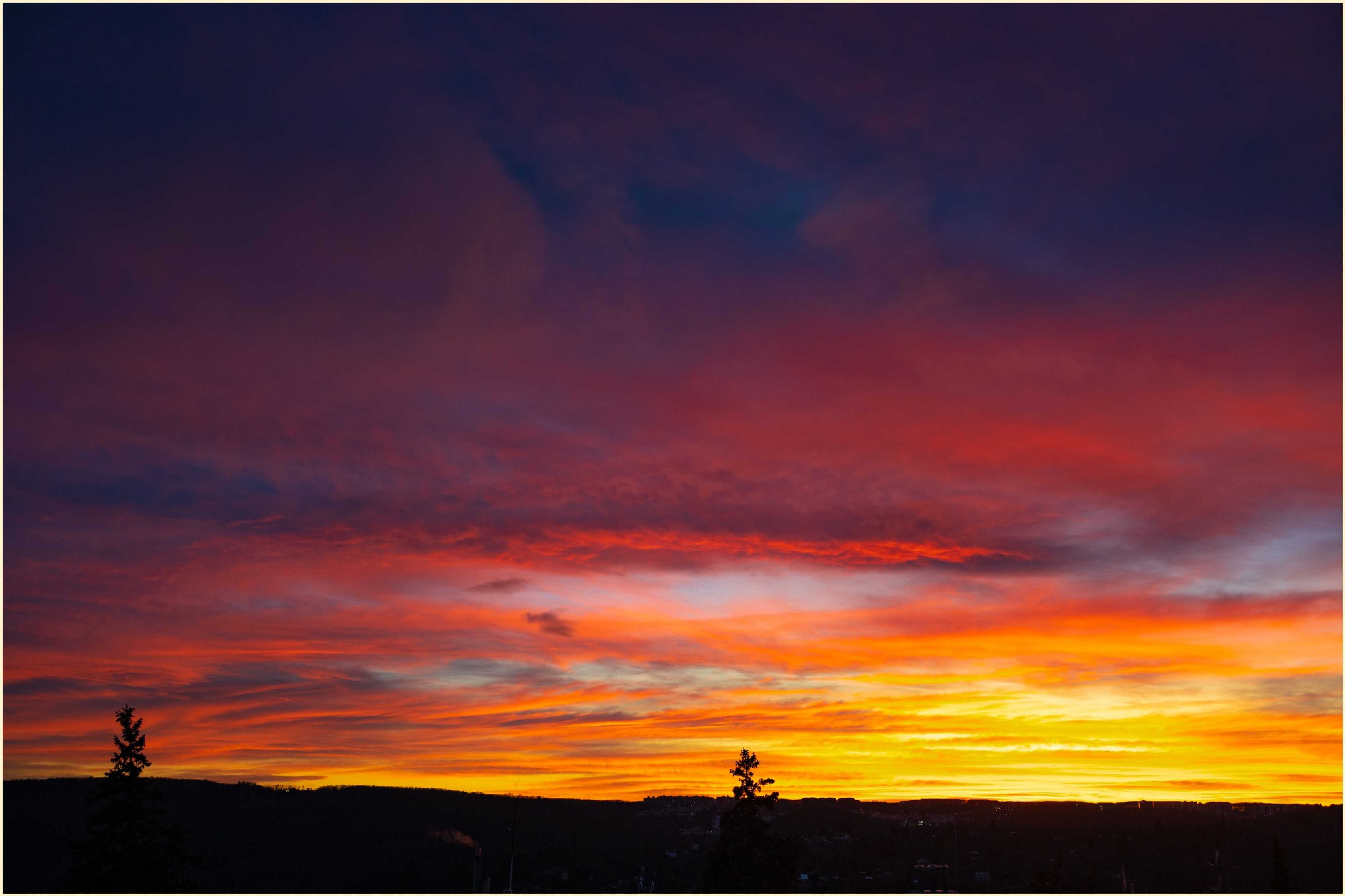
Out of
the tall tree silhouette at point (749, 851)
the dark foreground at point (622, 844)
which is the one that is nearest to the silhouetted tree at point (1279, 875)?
the dark foreground at point (622, 844)

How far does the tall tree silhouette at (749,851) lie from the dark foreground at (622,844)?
28848 mm

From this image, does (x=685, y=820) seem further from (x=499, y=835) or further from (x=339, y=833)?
(x=339, y=833)

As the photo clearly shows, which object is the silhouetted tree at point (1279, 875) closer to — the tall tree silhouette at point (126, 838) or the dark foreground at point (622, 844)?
the dark foreground at point (622, 844)

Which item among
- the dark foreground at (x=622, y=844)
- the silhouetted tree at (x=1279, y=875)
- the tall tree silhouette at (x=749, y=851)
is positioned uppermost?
the tall tree silhouette at (x=749, y=851)

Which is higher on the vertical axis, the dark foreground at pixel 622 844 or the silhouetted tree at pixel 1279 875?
the silhouetted tree at pixel 1279 875

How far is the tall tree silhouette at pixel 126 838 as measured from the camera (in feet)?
138

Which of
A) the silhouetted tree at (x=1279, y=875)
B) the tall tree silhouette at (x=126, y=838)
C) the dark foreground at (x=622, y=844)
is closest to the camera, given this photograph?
the tall tree silhouette at (x=126, y=838)

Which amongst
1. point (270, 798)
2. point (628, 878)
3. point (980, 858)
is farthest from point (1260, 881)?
point (270, 798)

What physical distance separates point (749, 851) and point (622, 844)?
106802 mm

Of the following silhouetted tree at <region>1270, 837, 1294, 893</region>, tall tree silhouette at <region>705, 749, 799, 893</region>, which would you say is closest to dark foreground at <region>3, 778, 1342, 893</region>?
silhouetted tree at <region>1270, 837, 1294, 893</region>

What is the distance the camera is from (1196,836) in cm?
13862

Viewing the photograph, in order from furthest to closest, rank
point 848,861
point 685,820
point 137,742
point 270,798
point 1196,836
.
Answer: point 685,820 < point 270,798 < point 1196,836 < point 848,861 < point 137,742

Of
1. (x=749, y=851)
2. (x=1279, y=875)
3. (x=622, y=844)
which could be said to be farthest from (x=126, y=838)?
(x=622, y=844)

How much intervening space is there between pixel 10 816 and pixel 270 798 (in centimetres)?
4192
